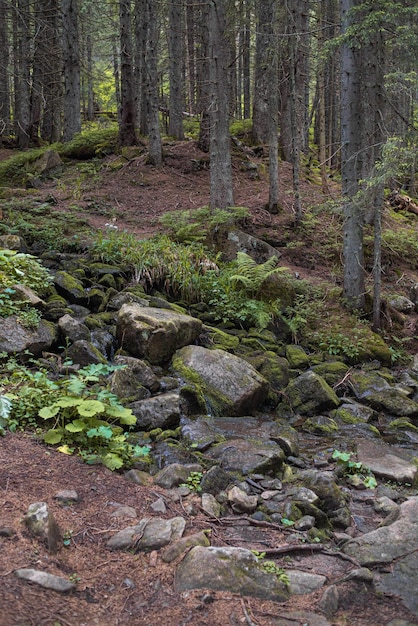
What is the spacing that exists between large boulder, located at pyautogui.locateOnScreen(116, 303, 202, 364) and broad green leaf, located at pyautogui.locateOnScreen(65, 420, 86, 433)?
9.37ft

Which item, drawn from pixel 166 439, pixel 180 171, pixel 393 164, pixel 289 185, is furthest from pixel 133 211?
pixel 166 439

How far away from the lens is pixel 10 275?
7.12 metres

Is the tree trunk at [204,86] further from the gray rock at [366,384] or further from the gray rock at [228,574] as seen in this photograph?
the gray rock at [228,574]

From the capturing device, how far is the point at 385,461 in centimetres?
551

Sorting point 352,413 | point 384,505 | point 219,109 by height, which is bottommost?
point 352,413

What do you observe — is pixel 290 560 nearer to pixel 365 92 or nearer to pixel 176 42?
pixel 365 92

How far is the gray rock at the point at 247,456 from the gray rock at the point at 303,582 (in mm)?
1650

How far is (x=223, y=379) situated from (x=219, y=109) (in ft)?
25.0

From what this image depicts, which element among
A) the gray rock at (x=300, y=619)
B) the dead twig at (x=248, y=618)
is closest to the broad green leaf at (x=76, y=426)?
the dead twig at (x=248, y=618)

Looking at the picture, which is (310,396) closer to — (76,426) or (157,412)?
(157,412)

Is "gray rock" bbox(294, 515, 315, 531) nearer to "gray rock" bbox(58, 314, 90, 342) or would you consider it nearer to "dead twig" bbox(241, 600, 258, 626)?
"dead twig" bbox(241, 600, 258, 626)

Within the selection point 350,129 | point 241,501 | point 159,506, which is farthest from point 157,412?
point 350,129

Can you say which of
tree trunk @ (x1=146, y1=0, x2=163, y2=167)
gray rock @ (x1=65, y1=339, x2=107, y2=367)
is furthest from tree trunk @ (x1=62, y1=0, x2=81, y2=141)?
gray rock @ (x1=65, y1=339, x2=107, y2=367)

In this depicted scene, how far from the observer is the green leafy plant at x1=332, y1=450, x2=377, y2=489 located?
195 inches
